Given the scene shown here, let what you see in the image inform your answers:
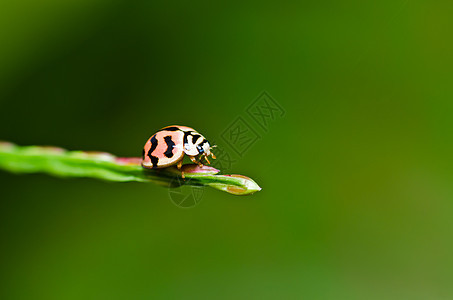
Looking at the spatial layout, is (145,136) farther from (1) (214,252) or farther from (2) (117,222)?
(1) (214,252)

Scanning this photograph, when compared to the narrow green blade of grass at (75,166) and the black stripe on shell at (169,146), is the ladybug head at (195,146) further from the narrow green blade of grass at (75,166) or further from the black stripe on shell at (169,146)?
the narrow green blade of grass at (75,166)

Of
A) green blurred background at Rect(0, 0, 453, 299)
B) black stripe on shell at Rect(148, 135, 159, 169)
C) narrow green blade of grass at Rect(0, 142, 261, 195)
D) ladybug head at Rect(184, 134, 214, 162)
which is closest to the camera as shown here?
narrow green blade of grass at Rect(0, 142, 261, 195)

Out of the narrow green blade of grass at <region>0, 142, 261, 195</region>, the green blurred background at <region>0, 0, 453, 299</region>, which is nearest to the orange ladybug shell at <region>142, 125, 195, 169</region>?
the narrow green blade of grass at <region>0, 142, 261, 195</region>

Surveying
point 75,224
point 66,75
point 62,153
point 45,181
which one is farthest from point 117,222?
point 62,153

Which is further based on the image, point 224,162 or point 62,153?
point 224,162

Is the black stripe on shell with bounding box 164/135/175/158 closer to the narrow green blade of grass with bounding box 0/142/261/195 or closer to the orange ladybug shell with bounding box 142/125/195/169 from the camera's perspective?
the orange ladybug shell with bounding box 142/125/195/169

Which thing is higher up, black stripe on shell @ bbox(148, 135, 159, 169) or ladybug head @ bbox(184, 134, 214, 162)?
ladybug head @ bbox(184, 134, 214, 162)
